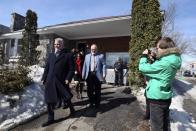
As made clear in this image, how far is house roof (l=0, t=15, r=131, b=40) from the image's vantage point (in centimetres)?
1435

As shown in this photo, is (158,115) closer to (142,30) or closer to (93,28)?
(142,30)

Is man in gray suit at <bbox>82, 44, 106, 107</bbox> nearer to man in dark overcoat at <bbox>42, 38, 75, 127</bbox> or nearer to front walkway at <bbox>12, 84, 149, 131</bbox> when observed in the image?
front walkway at <bbox>12, 84, 149, 131</bbox>

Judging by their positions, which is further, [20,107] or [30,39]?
[30,39]

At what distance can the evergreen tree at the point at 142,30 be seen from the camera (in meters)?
10.5

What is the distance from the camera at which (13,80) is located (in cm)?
859

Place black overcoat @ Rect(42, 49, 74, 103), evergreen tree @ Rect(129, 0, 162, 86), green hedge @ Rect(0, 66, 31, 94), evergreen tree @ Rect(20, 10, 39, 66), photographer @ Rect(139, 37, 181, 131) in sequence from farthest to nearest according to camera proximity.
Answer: evergreen tree @ Rect(20, 10, 39, 66) → evergreen tree @ Rect(129, 0, 162, 86) → green hedge @ Rect(0, 66, 31, 94) → black overcoat @ Rect(42, 49, 74, 103) → photographer @ Rect(139, 37, 181, 131)

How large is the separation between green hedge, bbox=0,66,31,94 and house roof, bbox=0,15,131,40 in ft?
21.0

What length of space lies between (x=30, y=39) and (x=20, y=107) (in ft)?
36.8

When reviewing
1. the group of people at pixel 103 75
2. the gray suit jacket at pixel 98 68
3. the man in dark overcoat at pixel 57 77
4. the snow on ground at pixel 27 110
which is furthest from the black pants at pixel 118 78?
the man in dark overcoat at pixel 57 77

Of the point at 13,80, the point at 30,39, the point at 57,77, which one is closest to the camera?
the point at 57,77

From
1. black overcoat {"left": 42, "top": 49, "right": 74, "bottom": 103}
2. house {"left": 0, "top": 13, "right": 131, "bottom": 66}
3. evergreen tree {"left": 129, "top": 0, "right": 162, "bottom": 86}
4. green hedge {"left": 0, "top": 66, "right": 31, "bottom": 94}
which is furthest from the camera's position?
house {"left": 0, "top": 13, "right": 131, "bottom": 66}

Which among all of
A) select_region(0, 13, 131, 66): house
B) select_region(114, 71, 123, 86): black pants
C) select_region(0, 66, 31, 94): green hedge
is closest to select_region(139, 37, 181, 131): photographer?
select_region(0, 66, 31, 94): green hedge

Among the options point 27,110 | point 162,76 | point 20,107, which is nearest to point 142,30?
point 27,110

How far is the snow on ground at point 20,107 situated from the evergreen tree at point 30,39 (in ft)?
30.1
